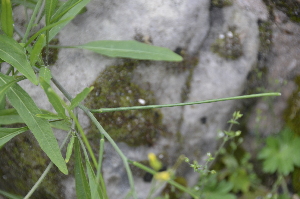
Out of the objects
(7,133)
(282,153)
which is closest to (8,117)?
(7,133)

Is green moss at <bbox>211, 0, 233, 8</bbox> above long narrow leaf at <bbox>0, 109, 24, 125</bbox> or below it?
above

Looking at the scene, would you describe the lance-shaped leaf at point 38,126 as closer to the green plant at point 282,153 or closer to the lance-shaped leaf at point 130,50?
the lance-shaped leaf at point 130,50

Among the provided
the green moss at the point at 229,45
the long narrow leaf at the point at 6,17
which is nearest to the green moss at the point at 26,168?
the long narrow leaf at the point at 6,17

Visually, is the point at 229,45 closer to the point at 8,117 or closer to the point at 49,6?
the point at 49,6

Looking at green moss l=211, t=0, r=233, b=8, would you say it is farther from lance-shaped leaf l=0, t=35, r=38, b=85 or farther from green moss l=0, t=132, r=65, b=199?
green moss l=0, t=132, r=65, b=199

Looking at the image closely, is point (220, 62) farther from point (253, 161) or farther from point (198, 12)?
point (253, 161)

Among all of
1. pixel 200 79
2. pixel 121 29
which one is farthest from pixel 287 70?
pixel 121 29

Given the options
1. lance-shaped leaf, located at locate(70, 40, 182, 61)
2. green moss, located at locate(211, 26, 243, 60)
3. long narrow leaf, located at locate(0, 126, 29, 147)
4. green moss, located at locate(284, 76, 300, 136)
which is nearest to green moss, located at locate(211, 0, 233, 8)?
green moss, located at locate(211, 26, 243, 60)
